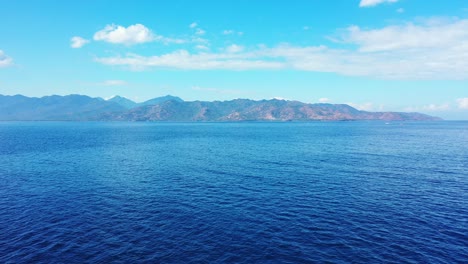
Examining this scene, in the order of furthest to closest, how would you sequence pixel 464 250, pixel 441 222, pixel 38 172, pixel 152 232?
pixel 38 172
pixel 441 222
pixel 152 232
pixel 464 250

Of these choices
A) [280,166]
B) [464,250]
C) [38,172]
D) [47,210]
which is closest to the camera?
[464,250]

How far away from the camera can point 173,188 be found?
6612cm

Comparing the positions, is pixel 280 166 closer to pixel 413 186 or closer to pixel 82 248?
pixel 413 186

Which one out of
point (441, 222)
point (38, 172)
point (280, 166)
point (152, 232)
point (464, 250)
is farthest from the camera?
point (280, 166)

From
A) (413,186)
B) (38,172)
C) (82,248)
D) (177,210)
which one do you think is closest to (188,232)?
(177,210)

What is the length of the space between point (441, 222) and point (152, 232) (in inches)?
1871

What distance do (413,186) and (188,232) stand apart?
56.2 meters

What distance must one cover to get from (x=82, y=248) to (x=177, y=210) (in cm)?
1736

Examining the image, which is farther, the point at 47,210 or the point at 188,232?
the point at 47,210

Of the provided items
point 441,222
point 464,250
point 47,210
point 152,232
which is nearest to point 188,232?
point 152,232

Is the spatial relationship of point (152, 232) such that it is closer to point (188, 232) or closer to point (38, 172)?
point (188, 232)

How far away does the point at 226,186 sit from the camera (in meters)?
68.0

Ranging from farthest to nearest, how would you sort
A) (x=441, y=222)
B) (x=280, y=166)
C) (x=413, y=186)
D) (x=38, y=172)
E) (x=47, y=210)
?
(x=280, y=166) → (x=38, y=172) → (x=413, y=186) → (x=47, y=210) → (x=441, y=222)

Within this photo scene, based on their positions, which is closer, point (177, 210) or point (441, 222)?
point (441, 222)
